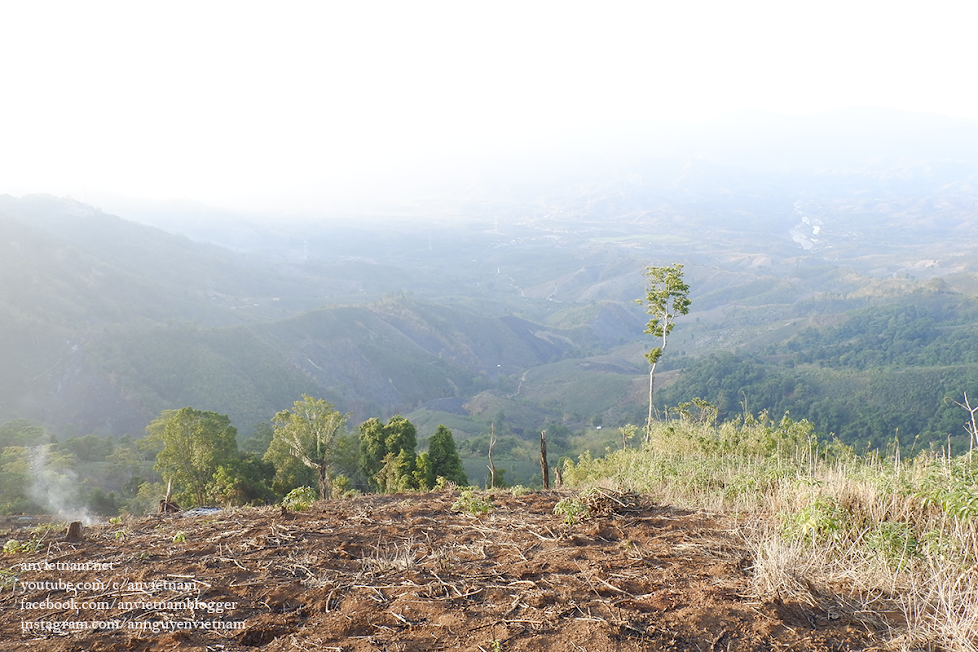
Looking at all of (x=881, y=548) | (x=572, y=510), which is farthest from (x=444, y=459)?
(x=881, y=548)

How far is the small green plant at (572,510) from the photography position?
6737 millimetres

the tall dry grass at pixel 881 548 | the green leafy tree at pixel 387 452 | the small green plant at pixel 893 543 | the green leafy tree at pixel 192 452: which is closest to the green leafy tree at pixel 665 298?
the green leafy tree at pixel 387 452

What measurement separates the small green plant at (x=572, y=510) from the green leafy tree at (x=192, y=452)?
65.0ft

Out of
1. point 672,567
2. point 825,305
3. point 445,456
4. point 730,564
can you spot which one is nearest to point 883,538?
point 730,564

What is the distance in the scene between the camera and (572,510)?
6.88m

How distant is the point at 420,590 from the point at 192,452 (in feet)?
70.4

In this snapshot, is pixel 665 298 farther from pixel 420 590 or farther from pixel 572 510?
pixel 420 590

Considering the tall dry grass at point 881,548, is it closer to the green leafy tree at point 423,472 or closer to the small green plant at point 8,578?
the small green plant at point 8,578

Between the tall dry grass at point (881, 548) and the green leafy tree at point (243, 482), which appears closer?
the tall dry grass at point (881, 548)

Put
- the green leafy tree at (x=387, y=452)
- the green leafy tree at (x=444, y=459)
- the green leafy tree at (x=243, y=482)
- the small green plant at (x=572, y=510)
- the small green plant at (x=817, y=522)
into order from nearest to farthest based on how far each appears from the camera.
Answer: the small green plant at (x=817, y=522)
the small green plant at (x=572, y=510)
the green leafy tree at (x=243, y=482)
the green leafy tree at (x=387, y=452)
the green leafy tree at (x=444, y=459)

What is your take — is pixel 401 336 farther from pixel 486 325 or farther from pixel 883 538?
pixel 883 538

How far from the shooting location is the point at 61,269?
77.4m

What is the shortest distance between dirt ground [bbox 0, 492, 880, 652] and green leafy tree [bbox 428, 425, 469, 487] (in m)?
15.4

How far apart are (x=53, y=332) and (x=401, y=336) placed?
4393 cm
